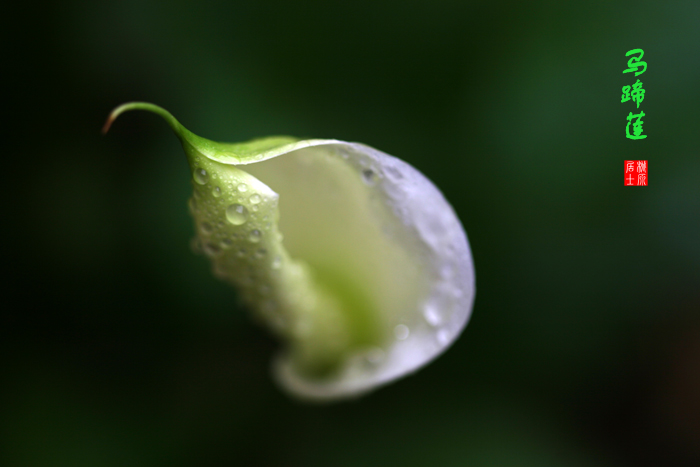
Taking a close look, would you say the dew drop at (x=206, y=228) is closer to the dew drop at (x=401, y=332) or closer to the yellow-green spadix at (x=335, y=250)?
the yellow-green spadix at (x=335, y=250)

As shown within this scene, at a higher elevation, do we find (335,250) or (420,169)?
(420,169)

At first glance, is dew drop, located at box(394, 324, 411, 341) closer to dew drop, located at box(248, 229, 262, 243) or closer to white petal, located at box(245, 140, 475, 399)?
white petal, located at box(245, 140, 475, 399)

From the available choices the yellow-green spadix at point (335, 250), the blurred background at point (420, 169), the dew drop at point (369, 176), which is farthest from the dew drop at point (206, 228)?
the blurred background at point (420, 169)

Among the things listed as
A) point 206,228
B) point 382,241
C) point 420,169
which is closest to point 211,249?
point 206,228

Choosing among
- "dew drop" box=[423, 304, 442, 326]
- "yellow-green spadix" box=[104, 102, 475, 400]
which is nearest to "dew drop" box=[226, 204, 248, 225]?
"yellow-green spadix" box=[104, 102, 475, 400]

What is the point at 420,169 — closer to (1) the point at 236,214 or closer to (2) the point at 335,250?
(2) the point at 335,250

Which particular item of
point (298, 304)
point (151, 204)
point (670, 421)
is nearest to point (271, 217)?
point (298, 304)

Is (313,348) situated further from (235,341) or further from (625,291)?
(625,291)
